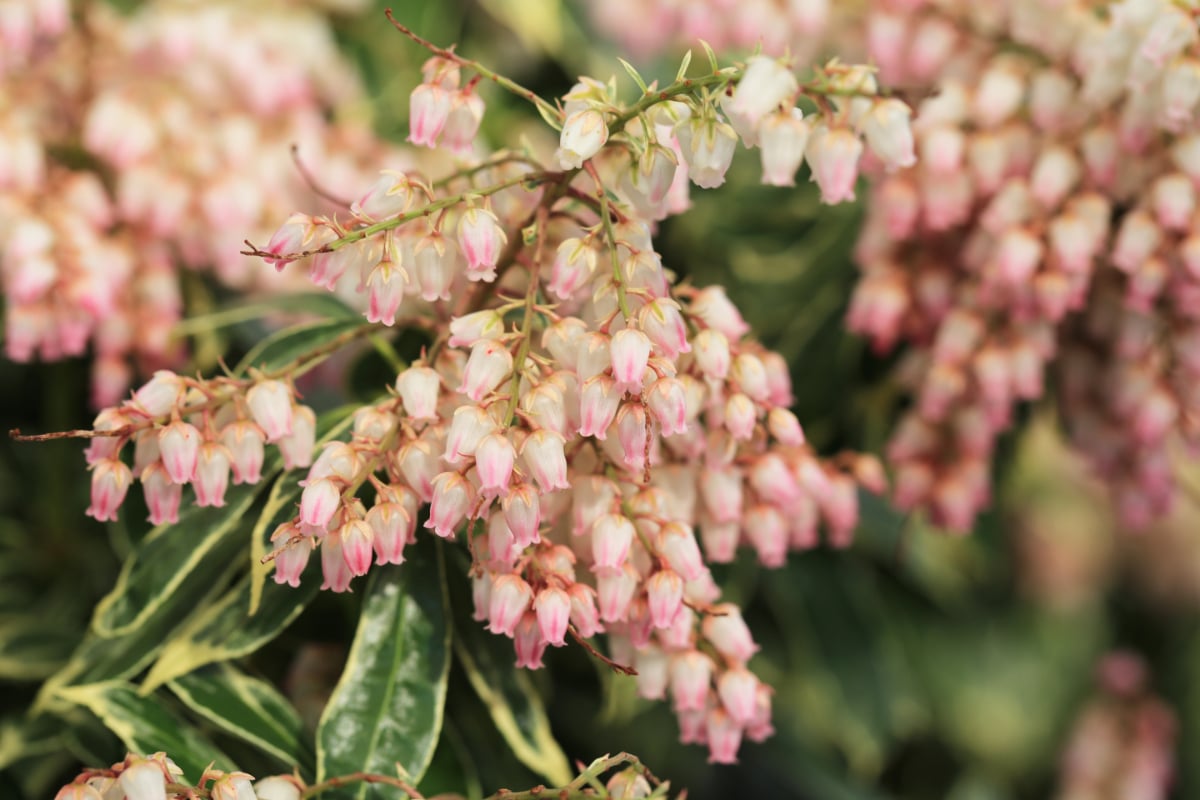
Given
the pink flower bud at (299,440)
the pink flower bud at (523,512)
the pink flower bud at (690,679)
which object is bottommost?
the pink flower bud at (690,679)

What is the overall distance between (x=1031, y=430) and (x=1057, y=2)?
0.45 metres

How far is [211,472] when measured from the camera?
29.5 inches

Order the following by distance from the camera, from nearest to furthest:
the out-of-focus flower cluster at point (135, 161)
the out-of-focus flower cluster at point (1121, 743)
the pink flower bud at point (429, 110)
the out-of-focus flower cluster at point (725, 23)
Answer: the pink flower bud at point (429, 110), the out-of-focus flower cluster at point (135, 161), the out-of-focus flower cluster at point (725, 23), the out-of-focus flower cluster at point (1121, 743)

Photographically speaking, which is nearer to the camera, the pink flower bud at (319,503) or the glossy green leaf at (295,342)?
the pink flower bud at (319,503)

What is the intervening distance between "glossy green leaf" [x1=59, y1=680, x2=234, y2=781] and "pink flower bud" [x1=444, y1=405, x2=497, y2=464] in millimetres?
291

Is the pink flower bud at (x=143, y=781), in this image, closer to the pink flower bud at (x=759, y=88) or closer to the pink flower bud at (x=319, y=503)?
the pink flower bud at (x=319, y=503)

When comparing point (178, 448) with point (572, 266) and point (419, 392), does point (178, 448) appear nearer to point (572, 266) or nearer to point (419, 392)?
point (419, 392)

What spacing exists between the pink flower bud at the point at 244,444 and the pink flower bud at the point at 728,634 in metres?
0.30

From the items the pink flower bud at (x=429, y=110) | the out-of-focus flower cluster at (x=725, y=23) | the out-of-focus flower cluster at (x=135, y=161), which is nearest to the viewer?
the pink flower bud at (x=429, y=110)

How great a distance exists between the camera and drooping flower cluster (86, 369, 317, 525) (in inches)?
28.7

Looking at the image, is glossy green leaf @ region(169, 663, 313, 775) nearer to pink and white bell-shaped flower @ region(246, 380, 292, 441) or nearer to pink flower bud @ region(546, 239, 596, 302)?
pink and white bell-shaped flower @ region(246, 380, 292, 441)


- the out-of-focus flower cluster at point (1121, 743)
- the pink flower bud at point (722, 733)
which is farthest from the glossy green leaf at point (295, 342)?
the out-of-focus flower cluster at point (1121, 743)

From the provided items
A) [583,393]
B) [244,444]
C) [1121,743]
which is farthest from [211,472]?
[1121,743]

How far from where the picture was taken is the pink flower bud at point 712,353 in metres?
0.74
